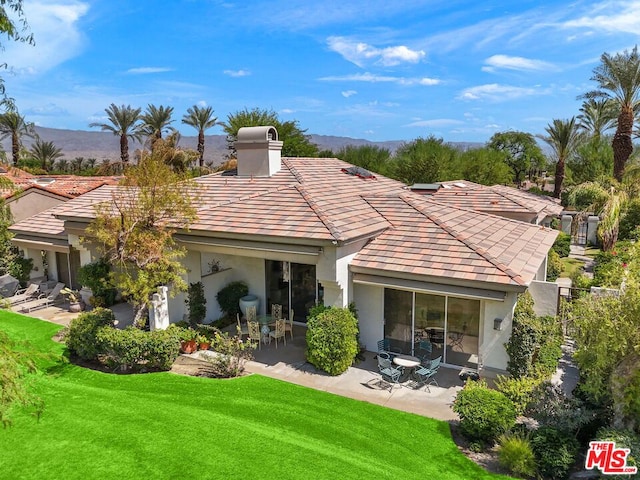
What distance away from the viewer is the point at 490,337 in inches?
550

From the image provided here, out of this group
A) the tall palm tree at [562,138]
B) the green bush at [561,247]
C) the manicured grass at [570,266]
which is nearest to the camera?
the manicured grass at [570,266]

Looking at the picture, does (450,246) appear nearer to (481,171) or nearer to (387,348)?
(387,348)

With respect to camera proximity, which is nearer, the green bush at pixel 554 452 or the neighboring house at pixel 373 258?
the green bush at pixel 554 452

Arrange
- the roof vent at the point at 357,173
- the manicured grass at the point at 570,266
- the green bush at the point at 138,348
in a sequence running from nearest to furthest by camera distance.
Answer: the green bush at the point at 138,348 < the roof vent at the point at 357,173 < the manicured grass at the point at 570,266

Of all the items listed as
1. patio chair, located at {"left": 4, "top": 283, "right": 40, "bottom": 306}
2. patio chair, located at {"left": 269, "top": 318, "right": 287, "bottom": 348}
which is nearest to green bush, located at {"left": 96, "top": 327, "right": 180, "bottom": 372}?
patio chair, located at {"left": 269, "top": 318, "right": 287, "bottom": 348}

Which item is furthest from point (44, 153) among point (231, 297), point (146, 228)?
point (146, 228)

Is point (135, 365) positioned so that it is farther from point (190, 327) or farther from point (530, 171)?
point (530, 171)

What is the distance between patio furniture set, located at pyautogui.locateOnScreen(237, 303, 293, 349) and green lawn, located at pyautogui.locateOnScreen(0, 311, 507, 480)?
2.85 meters

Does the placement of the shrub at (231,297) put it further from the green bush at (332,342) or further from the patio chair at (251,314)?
the green bush at (332,342)

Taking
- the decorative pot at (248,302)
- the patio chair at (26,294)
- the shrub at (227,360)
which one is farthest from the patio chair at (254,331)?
the patio chair at (26,294)

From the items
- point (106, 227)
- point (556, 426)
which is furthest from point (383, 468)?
point (106, 227)

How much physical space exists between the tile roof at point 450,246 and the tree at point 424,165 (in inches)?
1084

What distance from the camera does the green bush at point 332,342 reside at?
1438 centimetres

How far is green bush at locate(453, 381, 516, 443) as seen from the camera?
35.3 feet
